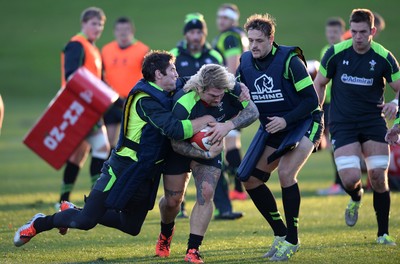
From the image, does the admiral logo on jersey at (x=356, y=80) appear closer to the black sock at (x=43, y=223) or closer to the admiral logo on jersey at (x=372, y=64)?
the admiral logo on jersey at (x=372, y=64)

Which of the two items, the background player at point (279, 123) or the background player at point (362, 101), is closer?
the background player at point (279, 123)

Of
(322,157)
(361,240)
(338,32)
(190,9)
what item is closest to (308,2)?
(190,9)

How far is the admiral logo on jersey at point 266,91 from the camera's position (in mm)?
8141

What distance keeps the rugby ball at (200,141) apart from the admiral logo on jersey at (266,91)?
897 mm

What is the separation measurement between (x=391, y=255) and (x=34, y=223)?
325 cm

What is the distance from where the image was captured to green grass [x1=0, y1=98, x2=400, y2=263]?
26.6ft

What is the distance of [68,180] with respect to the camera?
12.2 metres

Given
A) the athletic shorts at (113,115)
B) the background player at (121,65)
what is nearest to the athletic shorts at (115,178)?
the athletic shorts at (113,115)

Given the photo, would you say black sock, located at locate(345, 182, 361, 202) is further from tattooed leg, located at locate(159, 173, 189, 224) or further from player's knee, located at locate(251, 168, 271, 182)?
tattooed leg, located at locate(159, 173, 189, 224)

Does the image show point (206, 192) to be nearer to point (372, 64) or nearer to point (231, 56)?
point (372, 64)

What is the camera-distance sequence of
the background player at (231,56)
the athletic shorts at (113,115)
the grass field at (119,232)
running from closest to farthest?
the grass field at (119,232), the background player at (231,56), the athletic shorts at (113,115)

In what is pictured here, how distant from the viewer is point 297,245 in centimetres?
799

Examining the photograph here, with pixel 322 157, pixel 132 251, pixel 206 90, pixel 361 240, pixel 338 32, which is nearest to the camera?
pixel 206 90

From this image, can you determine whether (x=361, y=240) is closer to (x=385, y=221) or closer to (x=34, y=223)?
(x=385, y=221)
